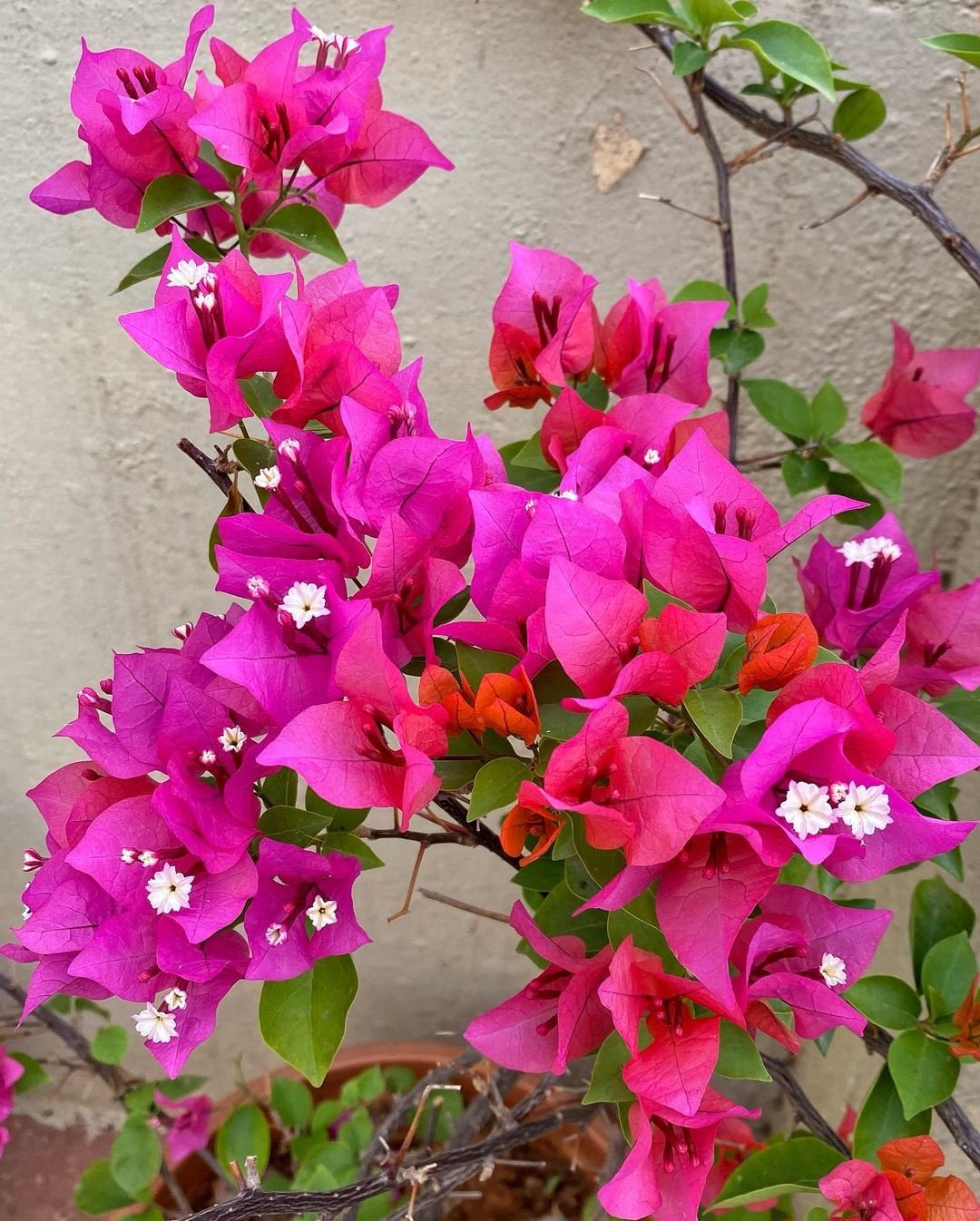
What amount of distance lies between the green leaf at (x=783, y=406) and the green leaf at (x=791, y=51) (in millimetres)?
256

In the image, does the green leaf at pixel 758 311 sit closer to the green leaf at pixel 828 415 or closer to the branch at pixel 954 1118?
the green leaf at pixel 828 415

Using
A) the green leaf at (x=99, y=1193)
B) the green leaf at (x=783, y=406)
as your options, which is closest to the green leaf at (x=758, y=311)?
the green leaf at (x=783, y=406)

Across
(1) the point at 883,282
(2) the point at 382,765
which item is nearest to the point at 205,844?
(2) the point at 382,765

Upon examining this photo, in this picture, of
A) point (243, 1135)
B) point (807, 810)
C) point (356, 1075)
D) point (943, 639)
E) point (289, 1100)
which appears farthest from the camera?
point (356, 1075)

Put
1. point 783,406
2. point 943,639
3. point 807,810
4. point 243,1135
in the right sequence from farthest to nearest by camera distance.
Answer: point 243,1135 → point 783,406 → point 943,639 → point 807,810

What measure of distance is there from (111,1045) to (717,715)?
803 mm

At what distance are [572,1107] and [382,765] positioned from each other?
0.59m

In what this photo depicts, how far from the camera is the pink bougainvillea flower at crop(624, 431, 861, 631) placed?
16.2 inches

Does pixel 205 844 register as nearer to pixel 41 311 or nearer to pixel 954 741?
pixel 954 741

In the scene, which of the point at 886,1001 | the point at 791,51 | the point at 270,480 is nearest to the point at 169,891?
the point at 270,480

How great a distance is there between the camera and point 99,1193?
36.3 inches

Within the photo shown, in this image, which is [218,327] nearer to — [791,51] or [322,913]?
[322,913]

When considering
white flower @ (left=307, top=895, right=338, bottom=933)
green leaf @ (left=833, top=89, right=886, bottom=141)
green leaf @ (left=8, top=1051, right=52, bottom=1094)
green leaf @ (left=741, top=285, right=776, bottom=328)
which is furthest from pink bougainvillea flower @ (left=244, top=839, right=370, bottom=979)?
green leaf @ (left=8, top=1051, right=52, bottom=1094)

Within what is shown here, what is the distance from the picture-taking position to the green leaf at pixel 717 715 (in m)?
0.39
